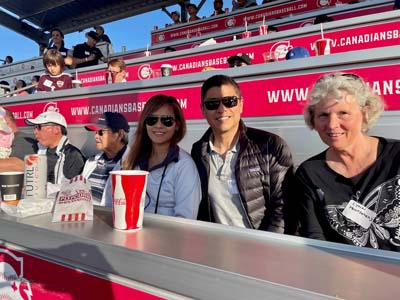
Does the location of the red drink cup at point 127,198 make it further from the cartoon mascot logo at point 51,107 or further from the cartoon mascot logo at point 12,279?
the cartoon mascot logo at point 51,107

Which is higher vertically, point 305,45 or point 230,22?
point 230,22

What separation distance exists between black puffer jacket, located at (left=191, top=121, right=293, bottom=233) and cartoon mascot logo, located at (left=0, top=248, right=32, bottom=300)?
2.63 feet

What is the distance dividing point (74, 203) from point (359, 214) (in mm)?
921

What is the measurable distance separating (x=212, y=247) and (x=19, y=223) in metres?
0.55

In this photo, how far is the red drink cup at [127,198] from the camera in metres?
0.90

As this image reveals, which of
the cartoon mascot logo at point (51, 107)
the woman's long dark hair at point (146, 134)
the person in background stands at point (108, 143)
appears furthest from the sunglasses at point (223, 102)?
the cartoon mascot logo at point (51, 107)

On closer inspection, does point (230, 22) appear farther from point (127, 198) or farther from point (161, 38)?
point (127, 198)

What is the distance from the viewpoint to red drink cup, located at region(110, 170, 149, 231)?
898mm

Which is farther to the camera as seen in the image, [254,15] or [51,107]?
[254,15]

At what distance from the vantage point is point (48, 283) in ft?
2.88

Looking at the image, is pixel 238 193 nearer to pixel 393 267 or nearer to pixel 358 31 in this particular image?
pixel 393 267

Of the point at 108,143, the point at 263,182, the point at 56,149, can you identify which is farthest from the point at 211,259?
the point at 56,149

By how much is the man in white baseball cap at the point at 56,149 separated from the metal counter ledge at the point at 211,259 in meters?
1.65

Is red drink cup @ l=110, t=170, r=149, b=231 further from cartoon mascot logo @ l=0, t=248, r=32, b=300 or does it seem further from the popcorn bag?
cartoon mascot logo @ l=0, t=248, r=32, b=300
